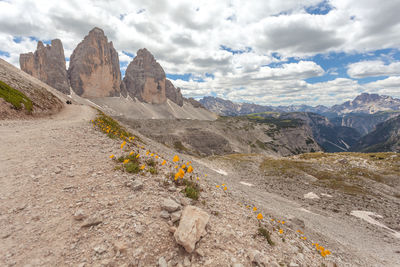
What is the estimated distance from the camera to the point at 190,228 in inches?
206

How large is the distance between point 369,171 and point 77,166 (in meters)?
70.4

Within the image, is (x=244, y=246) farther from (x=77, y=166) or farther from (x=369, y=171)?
(x=369, y=171)

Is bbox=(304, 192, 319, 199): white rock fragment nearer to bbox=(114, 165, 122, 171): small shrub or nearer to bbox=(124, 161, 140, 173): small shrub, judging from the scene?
bbox=(124, 161, 140, 173): small shrub

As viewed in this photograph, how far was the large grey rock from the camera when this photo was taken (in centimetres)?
484

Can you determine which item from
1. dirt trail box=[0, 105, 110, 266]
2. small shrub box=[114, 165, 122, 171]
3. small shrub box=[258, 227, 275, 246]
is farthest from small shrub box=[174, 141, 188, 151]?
small shrub box=[258, 227, 275, 246]

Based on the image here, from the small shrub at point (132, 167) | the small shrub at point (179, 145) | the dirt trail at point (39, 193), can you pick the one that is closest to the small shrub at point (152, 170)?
the small shrub at point (132, 167)

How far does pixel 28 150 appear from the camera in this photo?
11.4 meters

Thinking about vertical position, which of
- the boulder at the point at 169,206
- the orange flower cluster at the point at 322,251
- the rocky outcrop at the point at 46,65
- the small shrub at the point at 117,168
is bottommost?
the orange flower cluster at the point at 322,251

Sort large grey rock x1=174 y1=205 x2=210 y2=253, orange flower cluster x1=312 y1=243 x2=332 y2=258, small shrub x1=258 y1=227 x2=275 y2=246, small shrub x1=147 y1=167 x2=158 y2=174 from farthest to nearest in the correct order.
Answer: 1. orange flower cluster x1=312 y1=243 x2=332 y2=258
2. small shrub x1=147 y1=167 x2=158 y2=174
3. small shrub x1=258 y1=227 x2=275 y2=246
4. large grey rock x1=174 y1=205 x2=210 y2=253

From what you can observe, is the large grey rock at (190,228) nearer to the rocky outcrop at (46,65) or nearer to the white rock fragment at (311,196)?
the white rock fragment at (311,196)

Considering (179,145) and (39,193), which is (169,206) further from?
(179,145)

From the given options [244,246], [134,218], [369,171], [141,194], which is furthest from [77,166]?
[369,171]

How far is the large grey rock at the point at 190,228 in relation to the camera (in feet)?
15.9

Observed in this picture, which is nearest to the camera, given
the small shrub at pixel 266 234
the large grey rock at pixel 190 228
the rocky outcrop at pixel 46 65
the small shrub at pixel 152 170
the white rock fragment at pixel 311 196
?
the large grey rock at pixel 190 228
